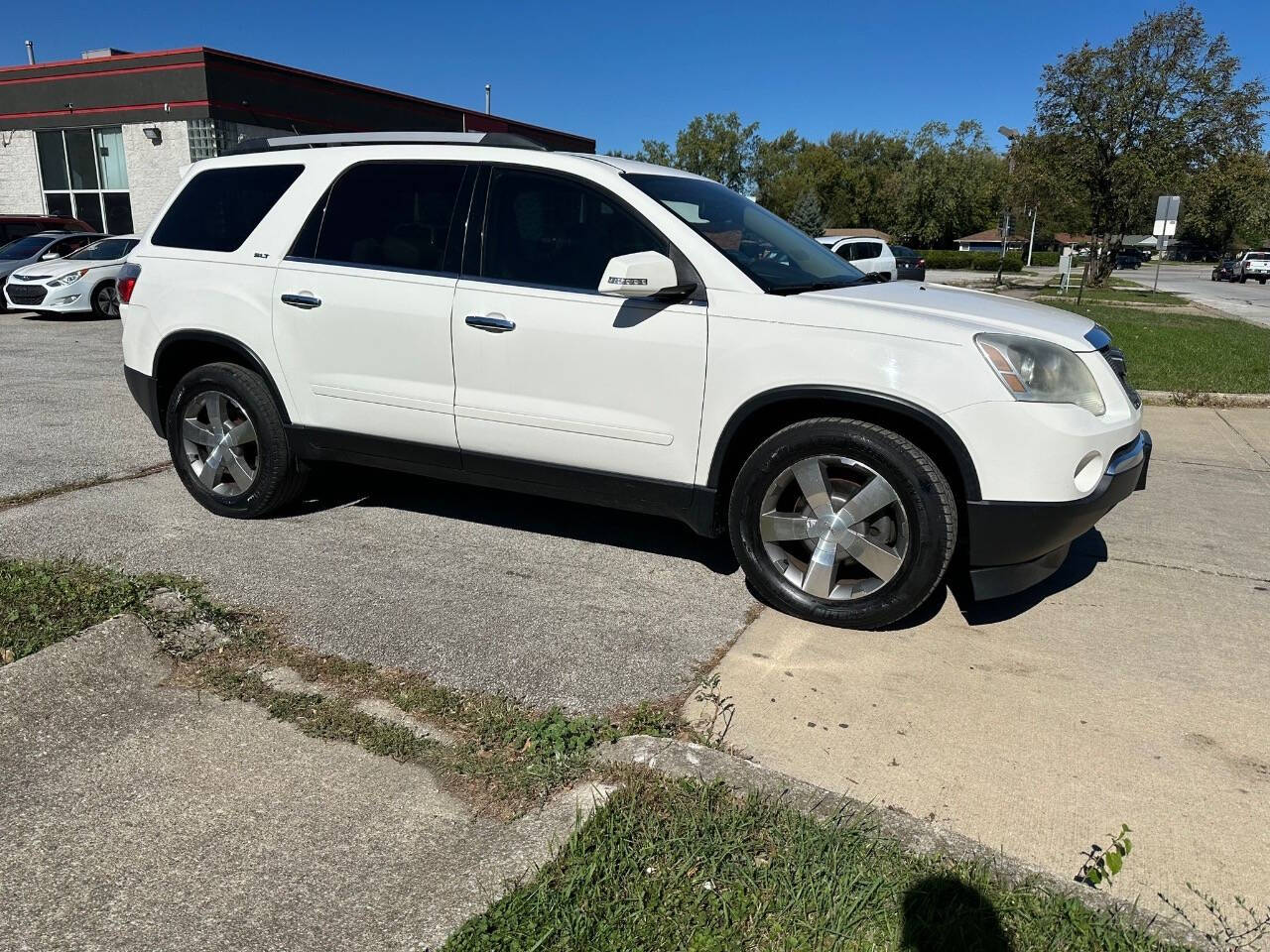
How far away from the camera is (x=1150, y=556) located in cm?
484

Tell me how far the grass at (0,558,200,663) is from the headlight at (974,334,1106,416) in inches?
134

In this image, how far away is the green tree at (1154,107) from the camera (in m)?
29.9

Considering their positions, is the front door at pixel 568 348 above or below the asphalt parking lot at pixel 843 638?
above

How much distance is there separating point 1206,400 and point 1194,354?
374 cm

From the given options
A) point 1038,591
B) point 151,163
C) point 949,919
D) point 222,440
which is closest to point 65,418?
point 222,440

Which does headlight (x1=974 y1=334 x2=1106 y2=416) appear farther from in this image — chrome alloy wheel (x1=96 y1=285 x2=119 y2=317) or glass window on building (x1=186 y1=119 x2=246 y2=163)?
glass window on building (x1=186 y1=119 x2=246 y2=163)

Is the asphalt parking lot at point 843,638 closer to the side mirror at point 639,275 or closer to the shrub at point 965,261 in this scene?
the side mirror at point 639,275

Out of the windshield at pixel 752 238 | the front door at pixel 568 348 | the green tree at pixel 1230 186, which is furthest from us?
the green tree at pixel 1230 186

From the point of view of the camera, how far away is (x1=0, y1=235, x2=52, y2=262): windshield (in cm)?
1734

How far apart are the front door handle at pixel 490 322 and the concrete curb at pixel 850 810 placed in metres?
1.94

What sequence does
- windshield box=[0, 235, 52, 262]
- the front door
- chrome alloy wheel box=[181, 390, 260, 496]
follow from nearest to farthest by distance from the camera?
1. the front door
2. chrome alloy wheel box=[181, 390, 260, 496]
3. windshield box=[0, 235, 52, 262]

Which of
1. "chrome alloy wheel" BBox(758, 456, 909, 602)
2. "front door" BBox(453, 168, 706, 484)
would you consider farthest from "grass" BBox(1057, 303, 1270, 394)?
"front door" BBox(453, 168, 706, 484)

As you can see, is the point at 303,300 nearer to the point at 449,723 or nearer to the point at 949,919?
the point at 449,723

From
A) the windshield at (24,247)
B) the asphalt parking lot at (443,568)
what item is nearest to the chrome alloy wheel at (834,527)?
the asphalt parking lot at (443,568)
